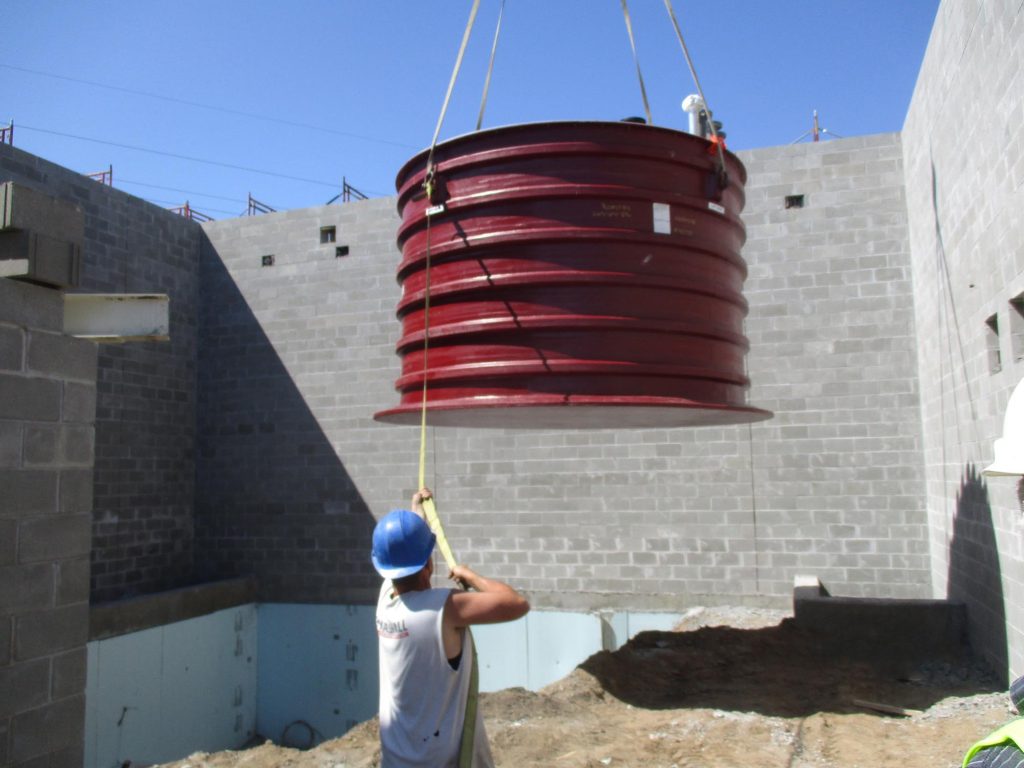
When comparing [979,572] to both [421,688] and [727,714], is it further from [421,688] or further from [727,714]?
[421,688]

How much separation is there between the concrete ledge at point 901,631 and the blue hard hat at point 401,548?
5998 millimetres

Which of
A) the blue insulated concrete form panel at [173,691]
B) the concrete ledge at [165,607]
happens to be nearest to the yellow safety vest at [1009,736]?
the blue insulated concrete form panel at [173,691]

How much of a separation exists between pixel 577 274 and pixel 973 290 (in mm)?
4278

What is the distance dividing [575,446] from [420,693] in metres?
8.13

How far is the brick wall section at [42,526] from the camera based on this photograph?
4.02 m

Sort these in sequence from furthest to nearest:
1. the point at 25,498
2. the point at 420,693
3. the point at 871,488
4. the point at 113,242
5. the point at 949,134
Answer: the point at 113,242, the point at 871,488, the point at 949,134, the point at 25,498, the point at 420,693

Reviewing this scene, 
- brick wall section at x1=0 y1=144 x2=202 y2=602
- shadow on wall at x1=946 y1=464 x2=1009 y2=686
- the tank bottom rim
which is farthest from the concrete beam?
brick wall section at x1=0 y1=144 x2=202 y2=602

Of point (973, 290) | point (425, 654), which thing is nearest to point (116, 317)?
point (425, 654)

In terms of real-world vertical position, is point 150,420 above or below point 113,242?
below

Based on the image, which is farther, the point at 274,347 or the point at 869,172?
the point at 274,347

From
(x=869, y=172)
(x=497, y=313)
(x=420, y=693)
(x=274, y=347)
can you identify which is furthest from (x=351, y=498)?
(x=420, y=693)

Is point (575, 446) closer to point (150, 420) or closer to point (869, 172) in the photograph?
point (869, 172)

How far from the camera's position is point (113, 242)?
487 inches

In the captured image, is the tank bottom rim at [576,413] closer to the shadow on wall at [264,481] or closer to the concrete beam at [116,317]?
the concrete beam at [116,317]
